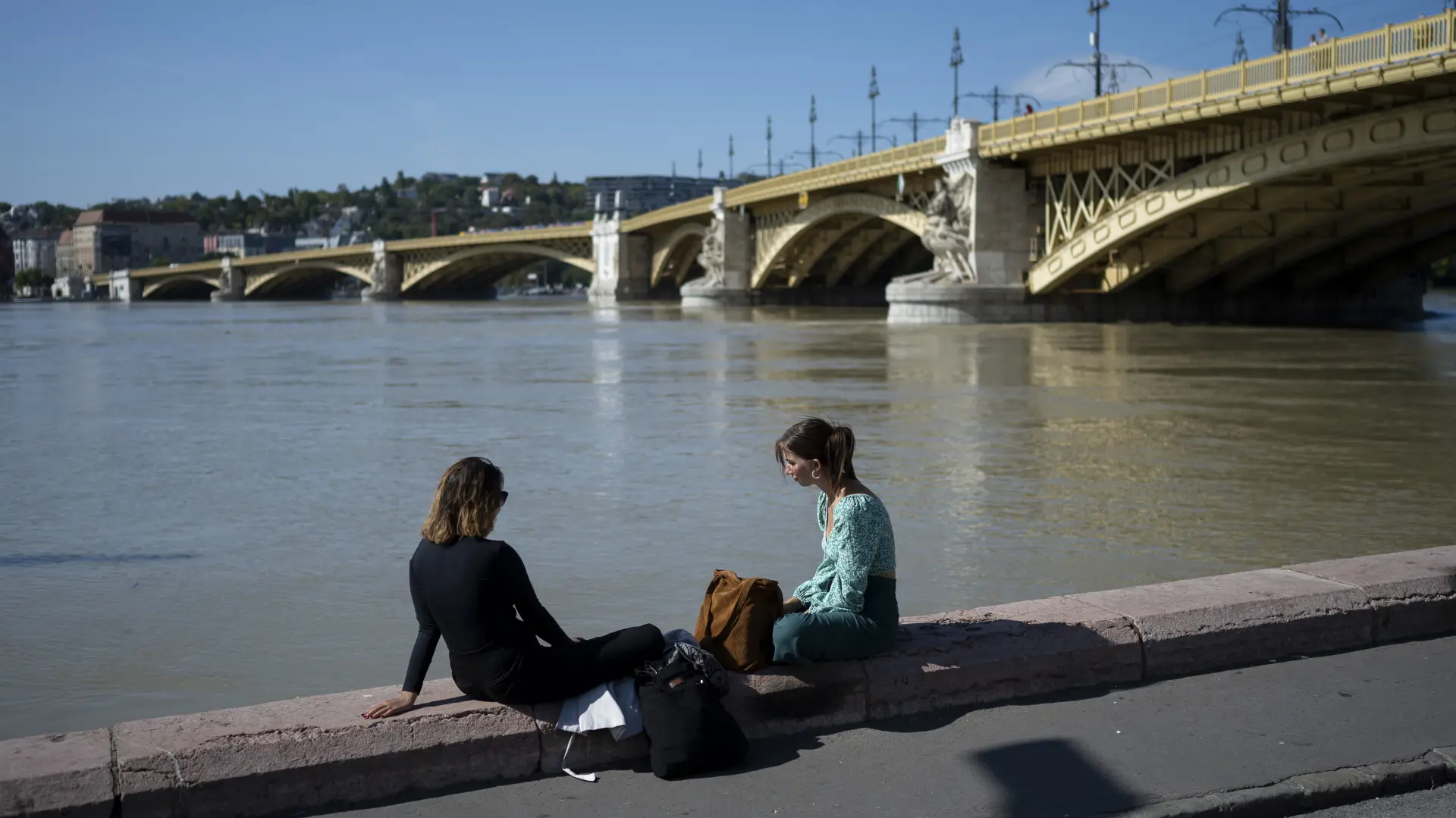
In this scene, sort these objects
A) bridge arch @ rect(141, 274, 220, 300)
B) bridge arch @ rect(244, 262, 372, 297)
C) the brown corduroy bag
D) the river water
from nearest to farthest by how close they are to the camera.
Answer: the brown corduroy bag < the river water < bridge arch @ rect(244, 262, 372, 297) < bridge arch @ rect(141, 274, 220, 300)

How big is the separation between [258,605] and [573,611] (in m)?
1.74

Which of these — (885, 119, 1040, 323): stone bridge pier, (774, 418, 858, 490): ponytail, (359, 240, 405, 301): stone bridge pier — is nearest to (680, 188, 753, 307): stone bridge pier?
(885, 119, 1040, 323): stone bridge pier

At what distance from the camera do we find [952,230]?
4325 centimetres

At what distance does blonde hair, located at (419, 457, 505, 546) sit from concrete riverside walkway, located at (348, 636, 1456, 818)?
0.77 meters

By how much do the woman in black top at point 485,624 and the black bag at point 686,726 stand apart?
0.55 ft

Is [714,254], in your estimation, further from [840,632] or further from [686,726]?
[686,726]

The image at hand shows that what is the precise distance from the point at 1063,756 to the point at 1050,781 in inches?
9.3

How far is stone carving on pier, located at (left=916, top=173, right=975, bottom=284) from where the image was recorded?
1686 inches

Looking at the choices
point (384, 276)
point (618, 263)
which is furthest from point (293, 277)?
point (618, 263)

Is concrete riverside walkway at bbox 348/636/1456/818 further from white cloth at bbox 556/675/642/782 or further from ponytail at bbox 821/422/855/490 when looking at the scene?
ponytail at bbox 821/422/855/490

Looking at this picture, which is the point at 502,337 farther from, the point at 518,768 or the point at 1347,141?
the point at 518,768

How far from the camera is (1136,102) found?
3288 centimetres

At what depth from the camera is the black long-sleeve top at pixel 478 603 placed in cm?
449

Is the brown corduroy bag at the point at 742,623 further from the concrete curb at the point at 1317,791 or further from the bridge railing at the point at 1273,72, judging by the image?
the bridge railing at the point at 1273,72
